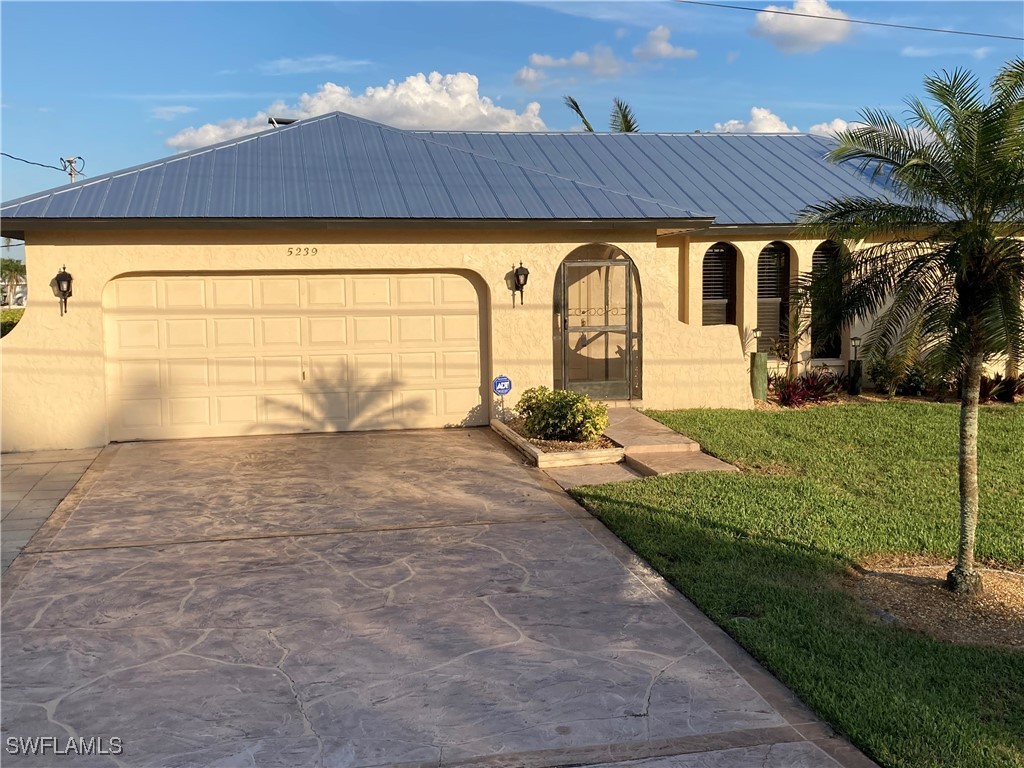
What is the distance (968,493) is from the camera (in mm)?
7004

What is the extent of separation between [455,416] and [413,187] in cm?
345

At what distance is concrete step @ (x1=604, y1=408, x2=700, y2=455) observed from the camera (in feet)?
38.6

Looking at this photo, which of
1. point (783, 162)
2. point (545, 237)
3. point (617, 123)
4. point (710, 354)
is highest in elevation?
point (617, 123)

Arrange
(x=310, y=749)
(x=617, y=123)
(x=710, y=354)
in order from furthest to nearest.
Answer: (x=617, y=123) < (x=710, y=354) < (x=310, y=749)

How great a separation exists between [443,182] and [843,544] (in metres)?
8.63

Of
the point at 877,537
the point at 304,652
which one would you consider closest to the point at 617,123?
the point at 877,537

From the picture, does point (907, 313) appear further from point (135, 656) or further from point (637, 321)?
point (637, 321)

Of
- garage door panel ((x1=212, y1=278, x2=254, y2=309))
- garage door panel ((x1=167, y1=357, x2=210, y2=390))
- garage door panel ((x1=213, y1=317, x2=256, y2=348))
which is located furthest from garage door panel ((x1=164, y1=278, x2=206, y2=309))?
garage door panel ((x1=167, y1=357, x2=210, y2=390))

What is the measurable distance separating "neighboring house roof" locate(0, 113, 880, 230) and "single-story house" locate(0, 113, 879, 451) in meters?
0.05

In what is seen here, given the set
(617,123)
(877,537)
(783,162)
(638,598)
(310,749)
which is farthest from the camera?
(617,123)

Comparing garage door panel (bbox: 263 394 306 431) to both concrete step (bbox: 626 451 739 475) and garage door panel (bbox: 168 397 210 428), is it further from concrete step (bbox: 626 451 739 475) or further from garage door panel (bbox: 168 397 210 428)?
concrete step (bbox: 626 451 739 475)

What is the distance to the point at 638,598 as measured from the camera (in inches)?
270

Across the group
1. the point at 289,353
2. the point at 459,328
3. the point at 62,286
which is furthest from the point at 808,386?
the point at 62,286

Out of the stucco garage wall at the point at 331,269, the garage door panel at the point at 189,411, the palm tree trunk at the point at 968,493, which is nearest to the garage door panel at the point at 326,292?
the stucco garage wall at the point at 331,269
